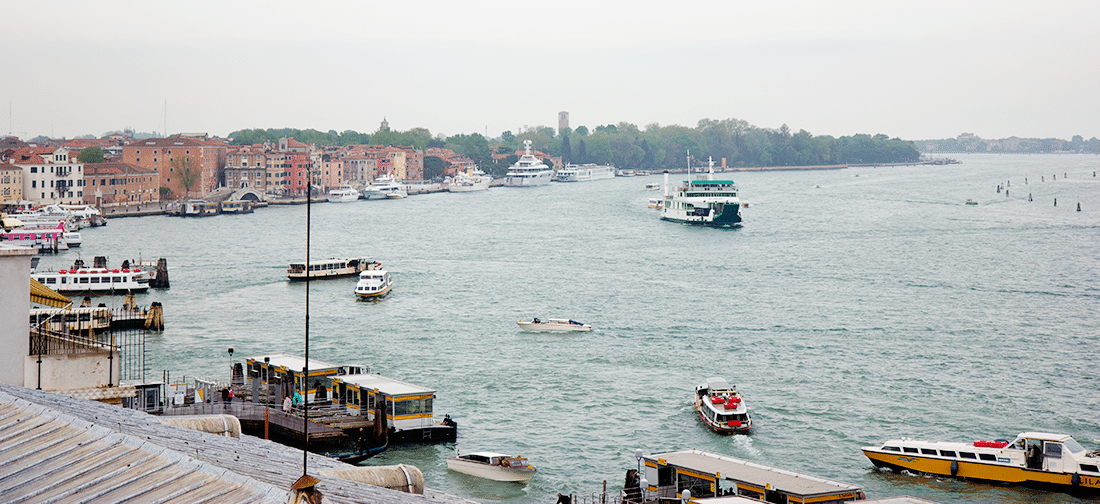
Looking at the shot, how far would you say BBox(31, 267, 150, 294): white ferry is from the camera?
26.7m

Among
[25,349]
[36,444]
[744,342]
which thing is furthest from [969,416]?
[36,444]

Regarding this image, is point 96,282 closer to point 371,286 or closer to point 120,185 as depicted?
point 371,286

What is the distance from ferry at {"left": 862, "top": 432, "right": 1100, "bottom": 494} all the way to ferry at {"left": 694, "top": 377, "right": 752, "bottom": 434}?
196 centimetres

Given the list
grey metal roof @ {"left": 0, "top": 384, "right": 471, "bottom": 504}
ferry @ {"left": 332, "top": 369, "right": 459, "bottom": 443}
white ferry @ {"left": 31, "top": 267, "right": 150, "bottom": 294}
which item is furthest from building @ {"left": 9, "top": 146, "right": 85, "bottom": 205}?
grey metal roof @ {"left": 0, "top": 384, "right": 471, "bottom": 504}

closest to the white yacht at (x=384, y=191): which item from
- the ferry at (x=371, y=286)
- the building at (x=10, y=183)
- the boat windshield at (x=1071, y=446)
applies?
the building at (x=10, y=183)

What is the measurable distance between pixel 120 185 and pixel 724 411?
2255 inches

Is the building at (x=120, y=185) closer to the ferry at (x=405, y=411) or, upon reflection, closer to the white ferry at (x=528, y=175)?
the white ferry at (x=528, y=175)

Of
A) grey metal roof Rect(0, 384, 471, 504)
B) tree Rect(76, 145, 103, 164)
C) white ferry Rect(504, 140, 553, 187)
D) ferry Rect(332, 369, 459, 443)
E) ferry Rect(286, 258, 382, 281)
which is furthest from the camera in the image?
white ferry Rect(504, 140, 553, 187)

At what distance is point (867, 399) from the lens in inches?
642

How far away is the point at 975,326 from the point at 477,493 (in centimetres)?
1445

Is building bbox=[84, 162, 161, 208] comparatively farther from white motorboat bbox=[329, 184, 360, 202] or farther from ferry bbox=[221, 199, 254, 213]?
white motorboat bbox=[329, 184, 360, 202]

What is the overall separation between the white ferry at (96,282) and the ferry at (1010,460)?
65.8ft

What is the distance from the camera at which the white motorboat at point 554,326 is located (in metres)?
21.6

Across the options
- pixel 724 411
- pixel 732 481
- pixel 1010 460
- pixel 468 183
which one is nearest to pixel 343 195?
pixel 468 183
